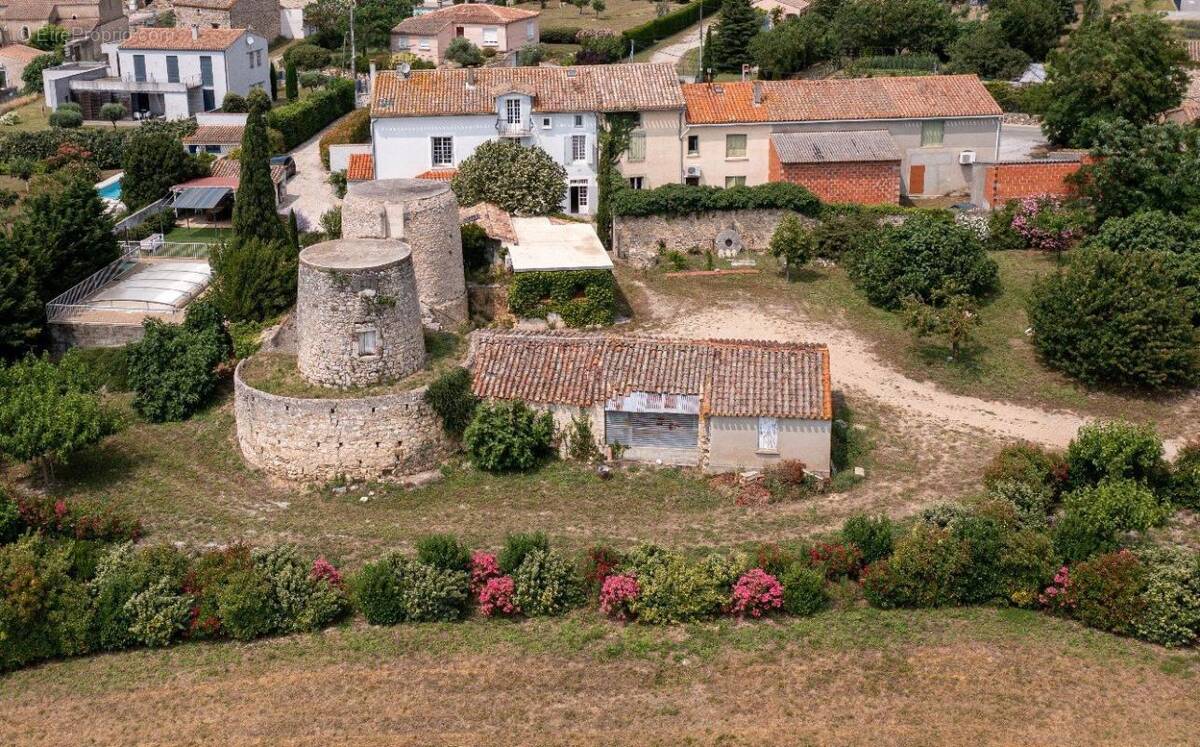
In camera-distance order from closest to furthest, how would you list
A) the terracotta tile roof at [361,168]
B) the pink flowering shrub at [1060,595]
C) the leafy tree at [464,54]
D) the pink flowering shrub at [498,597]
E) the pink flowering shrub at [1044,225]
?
the pink flowering shrub at [1060,595], the pink flowering shrub at [498,597], the pink flowering shrub at [1044,225], the terracotta tile roof at [361,168], the leafy tree at [464,54]

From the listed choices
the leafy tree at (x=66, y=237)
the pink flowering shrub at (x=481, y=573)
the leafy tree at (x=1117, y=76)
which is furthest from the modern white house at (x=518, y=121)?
the pink flowering shrub at (x=481, y=573)

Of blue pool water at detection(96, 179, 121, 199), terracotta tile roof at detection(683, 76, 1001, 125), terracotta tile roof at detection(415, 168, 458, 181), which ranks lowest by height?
blue pool water at detection(96, 179, 121, 199)

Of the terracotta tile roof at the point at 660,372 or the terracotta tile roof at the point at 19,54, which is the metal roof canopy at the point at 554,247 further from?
the terracotta tile roof at the point at 19,54

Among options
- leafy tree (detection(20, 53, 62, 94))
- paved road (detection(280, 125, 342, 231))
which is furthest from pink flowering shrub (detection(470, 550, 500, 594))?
leafy tree (detection(20, 53, 62, 94))

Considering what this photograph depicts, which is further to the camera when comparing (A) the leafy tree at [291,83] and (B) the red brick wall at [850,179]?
(A) the leafy tree at [291,83]

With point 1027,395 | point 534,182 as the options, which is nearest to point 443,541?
point 1027,395

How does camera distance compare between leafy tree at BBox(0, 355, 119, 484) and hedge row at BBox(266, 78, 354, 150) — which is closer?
leafy tree at BBox(0, 355, 119, 484)

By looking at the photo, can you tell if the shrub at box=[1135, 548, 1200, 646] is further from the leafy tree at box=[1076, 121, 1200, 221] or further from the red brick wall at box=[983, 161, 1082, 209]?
the red brick wall at box=[983, 161, 1082, 209]
